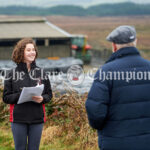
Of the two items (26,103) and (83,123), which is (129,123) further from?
(83,123)

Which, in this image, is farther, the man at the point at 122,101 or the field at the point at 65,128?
the field at the point at 65,128

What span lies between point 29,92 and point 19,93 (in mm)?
168

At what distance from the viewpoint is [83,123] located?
492 cm

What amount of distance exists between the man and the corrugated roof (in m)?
14.9

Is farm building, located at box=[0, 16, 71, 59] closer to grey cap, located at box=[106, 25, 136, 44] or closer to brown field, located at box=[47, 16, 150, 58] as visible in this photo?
grey cap, located at box=[106, 25, 136, 44]

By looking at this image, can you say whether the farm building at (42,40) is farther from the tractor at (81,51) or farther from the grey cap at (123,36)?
the grey cap at (123,36)

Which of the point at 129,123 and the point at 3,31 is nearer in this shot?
the point at 129,123

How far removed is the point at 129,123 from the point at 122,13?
497 feet

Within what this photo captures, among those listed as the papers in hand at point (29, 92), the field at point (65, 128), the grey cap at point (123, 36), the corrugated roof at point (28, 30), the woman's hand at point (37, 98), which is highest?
the corrugated roof at point (28, 30)

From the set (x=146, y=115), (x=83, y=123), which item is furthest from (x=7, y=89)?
(x=83, y=123)

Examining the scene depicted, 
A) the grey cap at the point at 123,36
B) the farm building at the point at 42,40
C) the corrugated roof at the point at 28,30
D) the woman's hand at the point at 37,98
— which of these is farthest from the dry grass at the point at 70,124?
the corrugated roof at the point at 28,30

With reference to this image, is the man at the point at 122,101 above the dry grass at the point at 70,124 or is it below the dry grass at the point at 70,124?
above

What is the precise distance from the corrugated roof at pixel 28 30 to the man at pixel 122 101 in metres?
14.9

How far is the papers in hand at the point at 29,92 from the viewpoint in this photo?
9.33ft
